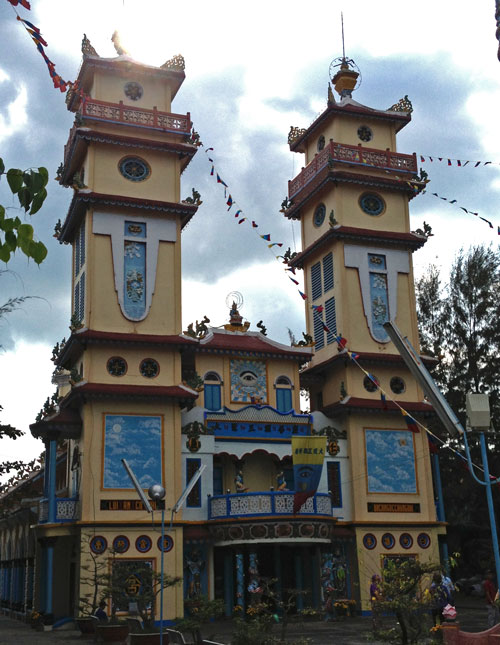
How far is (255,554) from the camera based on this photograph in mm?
29750

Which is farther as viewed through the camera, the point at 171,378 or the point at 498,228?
the point at 171,378

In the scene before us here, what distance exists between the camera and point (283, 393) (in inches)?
1388

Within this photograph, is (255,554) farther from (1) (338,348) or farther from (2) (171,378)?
(1) (338,348)

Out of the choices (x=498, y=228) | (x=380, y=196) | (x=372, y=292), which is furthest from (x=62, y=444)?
(x=498, y=228)

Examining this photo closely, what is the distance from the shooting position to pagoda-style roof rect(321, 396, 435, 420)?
33.8 metres

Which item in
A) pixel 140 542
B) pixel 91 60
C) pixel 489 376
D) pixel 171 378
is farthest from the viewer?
pixel 489 376

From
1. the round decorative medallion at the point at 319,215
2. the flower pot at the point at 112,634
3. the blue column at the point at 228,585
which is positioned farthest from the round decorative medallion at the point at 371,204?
the flower pot at the point at 112,634

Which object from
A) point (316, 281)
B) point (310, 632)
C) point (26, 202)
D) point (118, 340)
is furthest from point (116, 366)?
point (26, 202)

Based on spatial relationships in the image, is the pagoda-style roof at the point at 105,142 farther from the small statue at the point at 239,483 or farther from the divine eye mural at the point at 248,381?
the small statue at the point at 239,483

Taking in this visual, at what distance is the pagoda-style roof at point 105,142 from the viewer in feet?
108

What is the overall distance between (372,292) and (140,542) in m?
15.1

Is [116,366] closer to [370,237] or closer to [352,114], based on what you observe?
[370,237]

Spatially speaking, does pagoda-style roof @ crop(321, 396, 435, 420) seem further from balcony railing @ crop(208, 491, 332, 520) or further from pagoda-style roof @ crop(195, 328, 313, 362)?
balcony railing @ crop(208, 491, 332, 520)

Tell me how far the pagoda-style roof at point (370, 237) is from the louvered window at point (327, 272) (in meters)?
0.64
